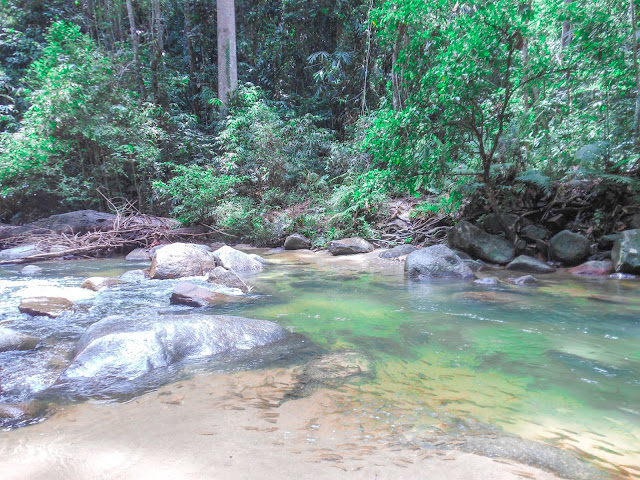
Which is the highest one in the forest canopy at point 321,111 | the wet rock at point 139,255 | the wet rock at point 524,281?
the forest canopy at point 321,111

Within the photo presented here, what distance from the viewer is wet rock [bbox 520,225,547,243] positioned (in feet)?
26.3

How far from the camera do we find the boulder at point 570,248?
724 centimetres

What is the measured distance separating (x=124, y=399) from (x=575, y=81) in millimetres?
9232

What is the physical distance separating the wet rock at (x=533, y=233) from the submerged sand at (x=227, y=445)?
7.05 metres

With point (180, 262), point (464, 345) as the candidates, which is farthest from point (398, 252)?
point (464, 345)

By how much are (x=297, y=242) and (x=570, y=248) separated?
21.4 ft

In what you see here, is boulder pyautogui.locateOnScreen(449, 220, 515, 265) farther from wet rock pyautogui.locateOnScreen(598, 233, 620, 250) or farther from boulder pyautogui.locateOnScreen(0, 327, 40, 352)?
boulder pyautogui.locateOnScreen(0, 327, 40, 352)

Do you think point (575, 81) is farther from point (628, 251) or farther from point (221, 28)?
point (221, 28)

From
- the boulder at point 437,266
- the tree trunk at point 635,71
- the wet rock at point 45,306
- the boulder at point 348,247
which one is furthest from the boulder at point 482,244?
the wet rock at point 45,306

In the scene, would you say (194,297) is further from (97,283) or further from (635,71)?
(635,71)

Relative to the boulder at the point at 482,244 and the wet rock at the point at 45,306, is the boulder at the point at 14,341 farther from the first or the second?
the boulder at the point at 482,244

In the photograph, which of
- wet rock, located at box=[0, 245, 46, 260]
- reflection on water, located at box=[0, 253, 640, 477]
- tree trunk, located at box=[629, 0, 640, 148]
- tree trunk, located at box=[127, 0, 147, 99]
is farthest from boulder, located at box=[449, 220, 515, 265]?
tree trunk, located at box=[127, 0, 147, 99]

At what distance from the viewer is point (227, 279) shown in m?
6.20

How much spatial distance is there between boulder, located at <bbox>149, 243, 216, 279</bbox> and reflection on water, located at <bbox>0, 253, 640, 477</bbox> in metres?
0.39
